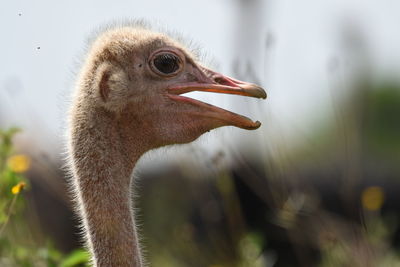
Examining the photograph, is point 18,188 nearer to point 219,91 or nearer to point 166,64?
point 166,64

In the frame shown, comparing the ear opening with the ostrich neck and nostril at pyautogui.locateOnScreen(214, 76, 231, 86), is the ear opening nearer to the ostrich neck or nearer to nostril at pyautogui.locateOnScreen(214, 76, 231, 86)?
the ostrich neck

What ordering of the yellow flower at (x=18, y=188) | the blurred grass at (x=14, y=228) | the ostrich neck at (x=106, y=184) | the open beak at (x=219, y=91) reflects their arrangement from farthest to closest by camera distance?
the blurred grass at (x=14, y=228) < the yellow flower at (x=18, y=188) < the open beak at (x=219, y=91) < the ostrich neck at (x=106, y=184)

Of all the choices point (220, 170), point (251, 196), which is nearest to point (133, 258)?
point (220, 170)

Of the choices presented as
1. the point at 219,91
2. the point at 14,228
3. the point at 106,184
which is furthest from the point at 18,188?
the point at 219,91

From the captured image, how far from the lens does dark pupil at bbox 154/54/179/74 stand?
5250 mm

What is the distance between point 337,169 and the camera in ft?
34.7

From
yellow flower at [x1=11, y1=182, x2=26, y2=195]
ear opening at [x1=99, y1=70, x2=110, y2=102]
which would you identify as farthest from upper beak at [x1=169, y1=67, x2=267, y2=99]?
yellow flower at [x1=11, y1=182, x2=26, y2=195]

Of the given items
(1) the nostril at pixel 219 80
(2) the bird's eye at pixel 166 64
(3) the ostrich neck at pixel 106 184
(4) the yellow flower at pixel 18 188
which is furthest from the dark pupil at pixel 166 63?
(4) the yellow flower at pixel 18 188

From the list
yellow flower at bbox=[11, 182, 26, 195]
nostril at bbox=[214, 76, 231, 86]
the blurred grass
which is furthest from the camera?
the blurred grass

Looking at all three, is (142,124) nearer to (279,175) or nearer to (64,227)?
(279,175)

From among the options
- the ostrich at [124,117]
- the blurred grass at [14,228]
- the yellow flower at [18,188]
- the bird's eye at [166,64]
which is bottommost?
the blurred grass at [14,228]

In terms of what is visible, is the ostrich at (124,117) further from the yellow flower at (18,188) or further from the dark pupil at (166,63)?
Answer: the yellow flower at (18,188)

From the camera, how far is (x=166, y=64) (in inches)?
207

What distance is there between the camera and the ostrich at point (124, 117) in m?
4.91
